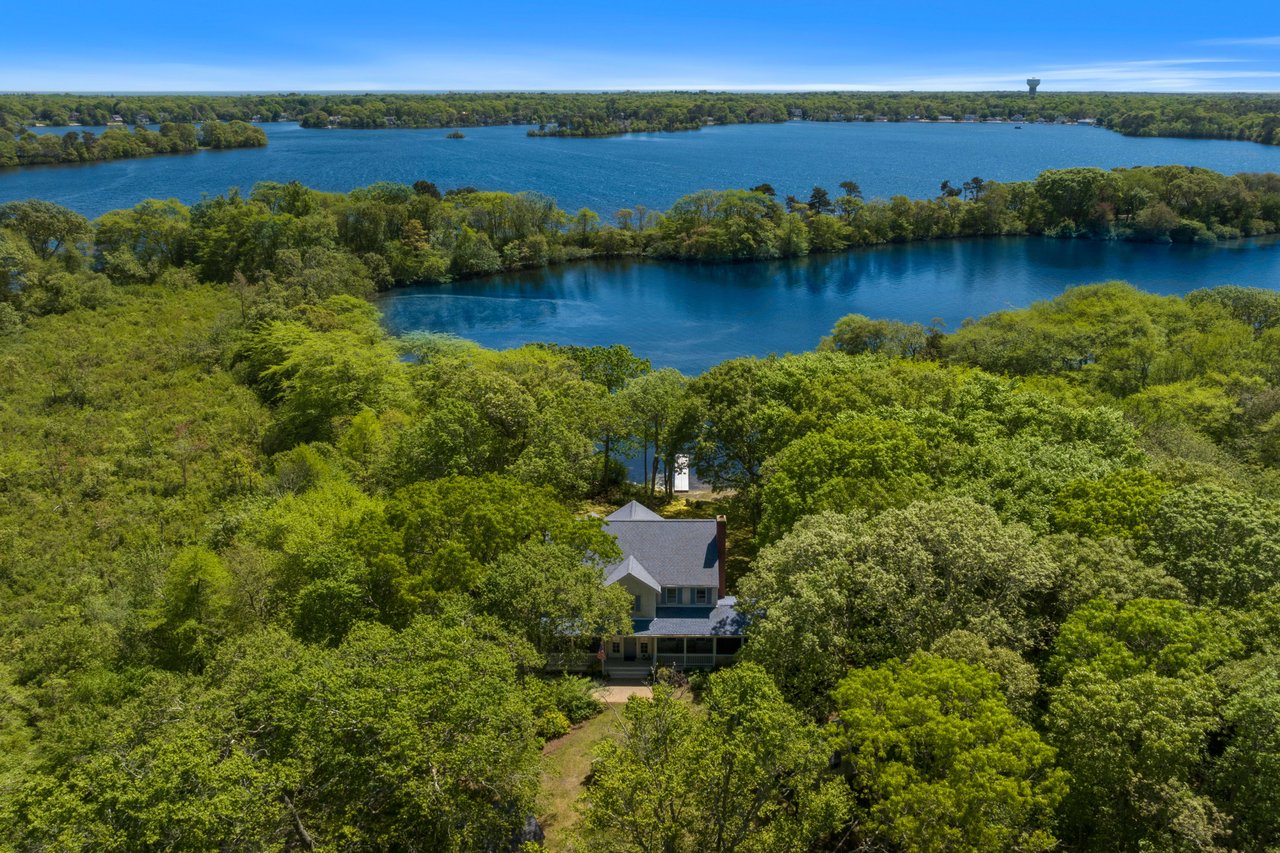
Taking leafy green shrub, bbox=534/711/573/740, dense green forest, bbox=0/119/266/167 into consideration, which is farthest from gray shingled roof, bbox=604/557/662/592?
dense green forest, bbox=0/119/266/167

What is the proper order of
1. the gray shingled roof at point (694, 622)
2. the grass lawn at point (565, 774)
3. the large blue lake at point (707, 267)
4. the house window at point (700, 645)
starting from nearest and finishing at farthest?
the grass lawn at point (565, 774) → the gray shingled roof at point (694, 622) → the house window at point (700, 645) → the large blue lake at point (707, 267)

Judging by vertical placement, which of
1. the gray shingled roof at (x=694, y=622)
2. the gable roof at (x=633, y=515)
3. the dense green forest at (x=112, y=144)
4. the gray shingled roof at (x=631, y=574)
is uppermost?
the dense green forest at (x=112, y=144)

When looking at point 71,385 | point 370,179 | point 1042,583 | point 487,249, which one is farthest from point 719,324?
→ point 370,179

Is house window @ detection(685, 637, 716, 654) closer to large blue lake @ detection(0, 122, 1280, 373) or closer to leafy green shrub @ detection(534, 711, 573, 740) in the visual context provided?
leafy green shrub @ detection(534, 711, 573, 740)

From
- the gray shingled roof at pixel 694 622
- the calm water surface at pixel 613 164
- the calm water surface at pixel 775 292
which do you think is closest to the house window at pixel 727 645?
the gray shingled roof at pixel 694 622

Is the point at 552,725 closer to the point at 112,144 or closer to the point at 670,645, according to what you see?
the point at 670,645

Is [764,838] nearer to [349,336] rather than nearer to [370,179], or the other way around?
[349,336]

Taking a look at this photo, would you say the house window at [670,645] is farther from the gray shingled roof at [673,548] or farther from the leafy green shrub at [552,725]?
the leafy green shrub at [552,725]

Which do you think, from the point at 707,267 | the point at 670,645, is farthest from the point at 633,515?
the point at 707,267

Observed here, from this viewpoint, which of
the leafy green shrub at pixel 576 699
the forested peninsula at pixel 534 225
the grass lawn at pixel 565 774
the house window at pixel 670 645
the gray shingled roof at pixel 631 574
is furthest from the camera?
the forested peninsula at pixel 534 225
